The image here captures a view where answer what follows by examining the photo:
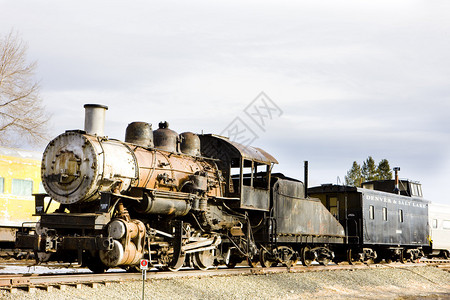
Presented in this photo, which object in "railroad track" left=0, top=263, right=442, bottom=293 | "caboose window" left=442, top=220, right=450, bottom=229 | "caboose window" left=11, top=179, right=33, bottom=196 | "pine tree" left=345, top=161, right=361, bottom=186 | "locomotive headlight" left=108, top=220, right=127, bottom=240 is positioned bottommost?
"railroad track" left=0, top=263, right=442, bottom=293

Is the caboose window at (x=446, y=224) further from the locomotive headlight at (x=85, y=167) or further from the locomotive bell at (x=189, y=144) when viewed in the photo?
the locomotive headlight at (x=85, y=167)

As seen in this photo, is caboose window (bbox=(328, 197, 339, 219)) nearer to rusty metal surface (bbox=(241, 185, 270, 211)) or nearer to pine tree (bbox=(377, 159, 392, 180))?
rusty metal surface (bbox=(241, 185, 270, 211))

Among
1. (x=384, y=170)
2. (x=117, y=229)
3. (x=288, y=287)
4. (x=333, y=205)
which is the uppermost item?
(x=384, y=170)

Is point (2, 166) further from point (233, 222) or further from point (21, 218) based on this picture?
point (233, 222)

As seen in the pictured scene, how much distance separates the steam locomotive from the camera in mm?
11578

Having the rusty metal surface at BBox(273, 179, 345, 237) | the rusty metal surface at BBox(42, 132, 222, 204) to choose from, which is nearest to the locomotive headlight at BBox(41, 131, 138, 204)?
the rusty metal surface at BBox(42, 132, 222, 204)

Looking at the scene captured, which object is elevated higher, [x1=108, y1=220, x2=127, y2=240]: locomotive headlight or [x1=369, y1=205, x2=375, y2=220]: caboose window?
[x1=369, y1=205, x2=375, y2=220]: caboose window

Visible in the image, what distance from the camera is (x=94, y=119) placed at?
490 inches

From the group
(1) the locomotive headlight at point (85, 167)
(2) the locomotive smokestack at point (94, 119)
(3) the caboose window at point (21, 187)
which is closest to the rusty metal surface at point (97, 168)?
(1) the locomotive headlight at point (85, 167)

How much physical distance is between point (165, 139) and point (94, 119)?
2099 mm

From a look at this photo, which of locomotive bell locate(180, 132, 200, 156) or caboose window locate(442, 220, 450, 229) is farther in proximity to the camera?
caboose window locate(442, 220, 450, 229)

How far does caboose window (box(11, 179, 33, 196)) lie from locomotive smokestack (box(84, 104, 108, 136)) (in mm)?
7141

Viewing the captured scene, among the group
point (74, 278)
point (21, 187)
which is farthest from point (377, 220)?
point (21, 187)

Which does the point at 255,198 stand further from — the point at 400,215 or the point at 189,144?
the point at 400,215
